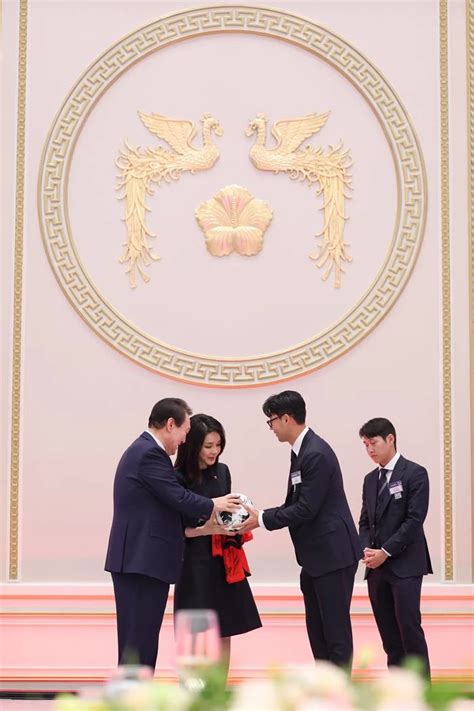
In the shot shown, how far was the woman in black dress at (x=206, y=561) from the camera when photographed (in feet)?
13.0

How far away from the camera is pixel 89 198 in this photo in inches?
200

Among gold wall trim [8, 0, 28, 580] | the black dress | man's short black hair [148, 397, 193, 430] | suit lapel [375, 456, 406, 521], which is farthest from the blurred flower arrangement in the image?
gold wall trim [8, 0, 28, 580]

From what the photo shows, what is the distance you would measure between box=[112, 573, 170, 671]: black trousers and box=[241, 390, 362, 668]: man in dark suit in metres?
0.56

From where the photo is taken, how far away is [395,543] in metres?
3.98

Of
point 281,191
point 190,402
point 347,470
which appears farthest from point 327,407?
point 281,191

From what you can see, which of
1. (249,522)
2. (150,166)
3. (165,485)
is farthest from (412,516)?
(150,166)

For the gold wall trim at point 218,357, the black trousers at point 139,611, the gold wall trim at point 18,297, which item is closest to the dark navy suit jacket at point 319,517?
the black trousers at point 139,611

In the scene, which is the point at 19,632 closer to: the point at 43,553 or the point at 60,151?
the point at 43,553

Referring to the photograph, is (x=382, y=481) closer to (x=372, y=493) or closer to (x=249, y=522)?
(x=372, y=493)

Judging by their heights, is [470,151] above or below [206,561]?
above

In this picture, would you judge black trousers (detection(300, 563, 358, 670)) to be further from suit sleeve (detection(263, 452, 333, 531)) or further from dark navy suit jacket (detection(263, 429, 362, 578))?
suit sleeve (detection(263, 452, 333, 531))

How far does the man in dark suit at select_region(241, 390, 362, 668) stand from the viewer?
3824mm

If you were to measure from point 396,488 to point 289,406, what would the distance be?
0.57 metres

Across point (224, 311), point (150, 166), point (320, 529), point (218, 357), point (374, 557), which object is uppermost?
point (150, 166)
